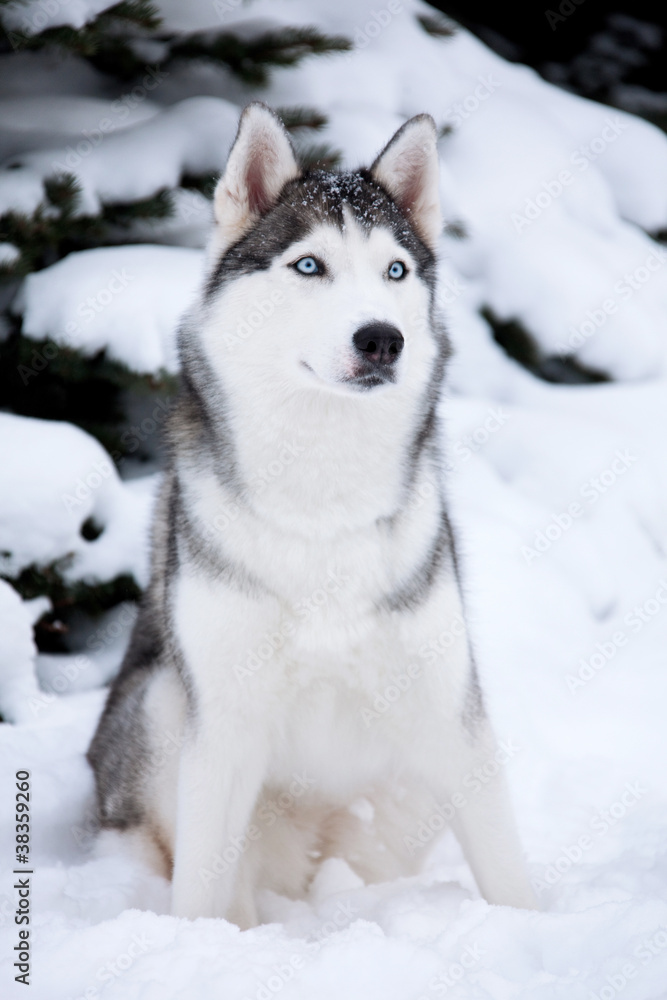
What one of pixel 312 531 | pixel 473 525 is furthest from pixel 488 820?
pixel 473 525

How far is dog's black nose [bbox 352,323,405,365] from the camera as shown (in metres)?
1.84

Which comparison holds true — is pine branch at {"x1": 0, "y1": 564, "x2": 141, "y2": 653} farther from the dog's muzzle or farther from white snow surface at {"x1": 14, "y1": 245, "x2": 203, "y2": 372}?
the dog's muzzle

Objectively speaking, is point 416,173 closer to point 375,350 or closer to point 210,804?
point 375,350

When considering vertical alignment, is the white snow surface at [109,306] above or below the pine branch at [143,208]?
below

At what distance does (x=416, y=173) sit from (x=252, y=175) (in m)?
0.47

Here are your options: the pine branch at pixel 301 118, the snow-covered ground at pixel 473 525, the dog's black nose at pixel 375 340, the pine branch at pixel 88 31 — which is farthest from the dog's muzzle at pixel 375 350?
the pine branch at pixel 301 118

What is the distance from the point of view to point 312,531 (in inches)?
79.8

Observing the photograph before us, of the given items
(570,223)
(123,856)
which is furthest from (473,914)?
(570,223)

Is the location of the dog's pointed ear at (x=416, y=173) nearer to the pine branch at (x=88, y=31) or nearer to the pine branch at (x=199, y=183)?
the pine branch at (x=88, y=31)

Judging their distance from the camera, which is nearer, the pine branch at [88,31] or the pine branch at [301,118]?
the pine branch at [88,31]

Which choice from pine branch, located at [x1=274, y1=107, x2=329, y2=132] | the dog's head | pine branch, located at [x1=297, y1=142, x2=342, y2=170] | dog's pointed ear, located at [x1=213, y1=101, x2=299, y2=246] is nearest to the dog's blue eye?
the dog's head

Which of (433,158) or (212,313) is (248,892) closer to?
(212,313)

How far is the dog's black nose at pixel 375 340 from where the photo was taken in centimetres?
184

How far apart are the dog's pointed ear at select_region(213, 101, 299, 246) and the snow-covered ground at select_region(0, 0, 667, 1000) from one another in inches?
64.3
